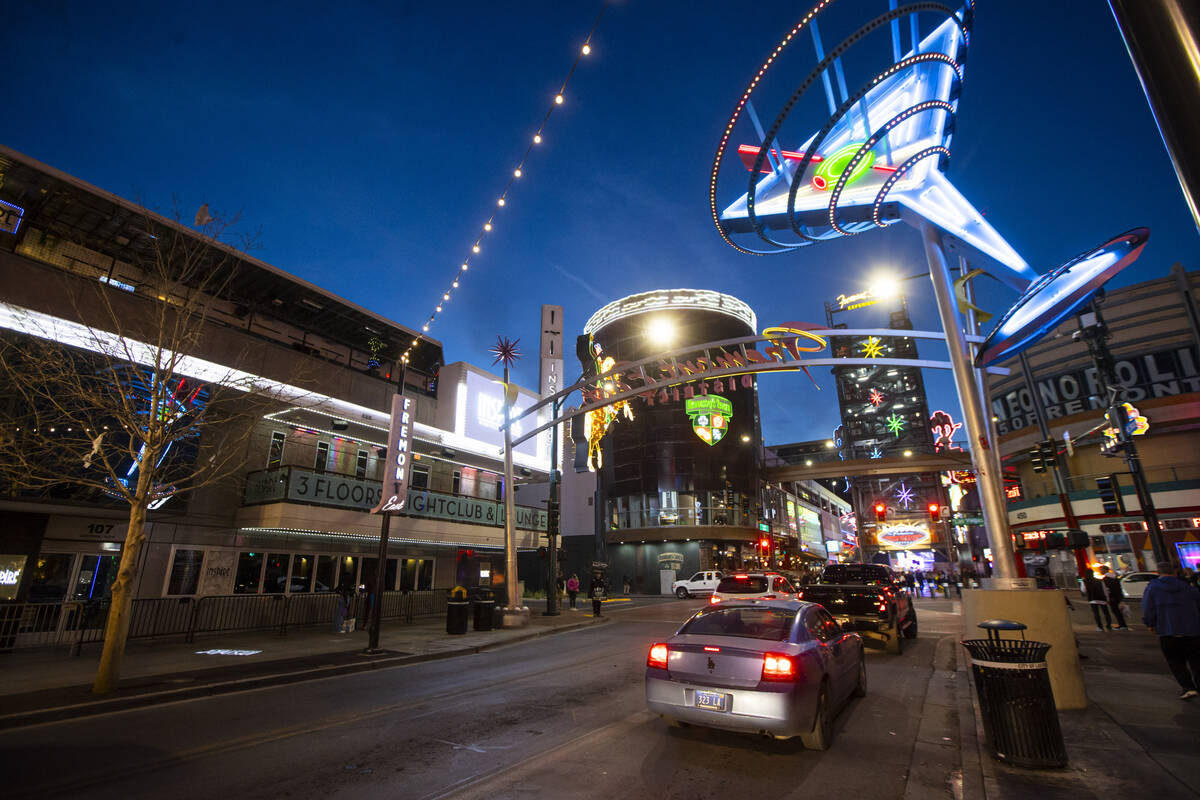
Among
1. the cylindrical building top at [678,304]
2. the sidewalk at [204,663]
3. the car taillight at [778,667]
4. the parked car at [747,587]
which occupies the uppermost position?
the cylindrical building top at [678,304]

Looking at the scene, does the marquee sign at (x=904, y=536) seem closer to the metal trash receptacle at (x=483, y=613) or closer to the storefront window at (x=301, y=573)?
the metal trash receptacle at (x=483, y=613)

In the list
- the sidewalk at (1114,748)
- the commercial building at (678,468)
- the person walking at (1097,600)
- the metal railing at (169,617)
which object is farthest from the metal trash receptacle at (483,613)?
the commercial building at (678,468)

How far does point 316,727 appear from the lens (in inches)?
273

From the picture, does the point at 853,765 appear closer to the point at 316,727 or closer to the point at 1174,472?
the point at 316,727

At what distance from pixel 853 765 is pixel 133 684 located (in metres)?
11.0

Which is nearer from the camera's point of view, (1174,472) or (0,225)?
(0,225)

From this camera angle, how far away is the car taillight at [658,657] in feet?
20.3

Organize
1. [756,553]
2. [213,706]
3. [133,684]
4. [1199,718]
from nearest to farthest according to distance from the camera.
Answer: [1199,718], [213,706], [133,684], [756,553]

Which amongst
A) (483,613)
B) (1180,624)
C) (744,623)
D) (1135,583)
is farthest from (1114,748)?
(1135,583)

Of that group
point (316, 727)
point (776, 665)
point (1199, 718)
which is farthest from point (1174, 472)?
point (316, 727)

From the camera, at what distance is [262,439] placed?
62.0 ft

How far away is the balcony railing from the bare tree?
64.2 inches

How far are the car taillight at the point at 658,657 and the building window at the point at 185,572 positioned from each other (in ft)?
54.6

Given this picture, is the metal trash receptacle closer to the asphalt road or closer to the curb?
the curb
